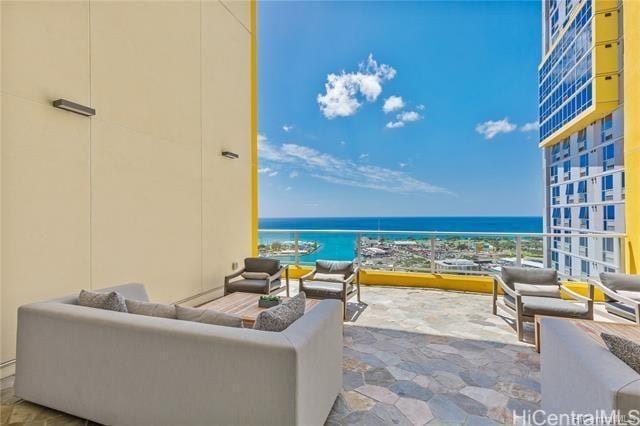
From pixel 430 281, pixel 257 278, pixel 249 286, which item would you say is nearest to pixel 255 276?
pixel 257 278

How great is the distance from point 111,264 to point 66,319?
5.62ft

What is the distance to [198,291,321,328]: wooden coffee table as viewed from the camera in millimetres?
3145

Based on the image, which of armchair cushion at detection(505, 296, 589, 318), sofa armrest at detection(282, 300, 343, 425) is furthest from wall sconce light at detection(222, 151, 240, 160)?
armchair cushion at detection(505, 296, 589, 318)

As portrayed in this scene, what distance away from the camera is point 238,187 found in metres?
6.23

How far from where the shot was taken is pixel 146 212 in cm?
411

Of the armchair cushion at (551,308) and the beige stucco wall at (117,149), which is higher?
the beige stucco wall at (117,149)

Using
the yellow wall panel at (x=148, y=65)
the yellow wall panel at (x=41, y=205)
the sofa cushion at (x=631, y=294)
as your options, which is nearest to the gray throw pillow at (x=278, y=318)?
the yellow wall panel at (x=41, y=205)

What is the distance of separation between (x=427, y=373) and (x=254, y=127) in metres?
5.82

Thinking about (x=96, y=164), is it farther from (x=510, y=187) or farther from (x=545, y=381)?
(x=510, y=187)

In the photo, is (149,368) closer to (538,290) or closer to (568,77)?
(538,290)

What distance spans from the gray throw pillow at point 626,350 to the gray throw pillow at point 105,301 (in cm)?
297

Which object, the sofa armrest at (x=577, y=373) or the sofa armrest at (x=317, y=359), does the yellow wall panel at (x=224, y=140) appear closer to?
the sofa armrest at (x=317, y=359)

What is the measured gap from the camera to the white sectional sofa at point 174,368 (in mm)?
1551

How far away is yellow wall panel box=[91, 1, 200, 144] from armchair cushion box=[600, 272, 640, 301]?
645cm
